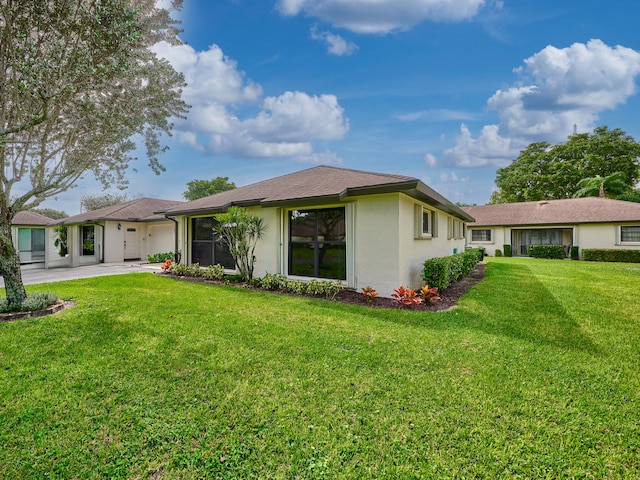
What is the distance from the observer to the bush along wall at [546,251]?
19484mm

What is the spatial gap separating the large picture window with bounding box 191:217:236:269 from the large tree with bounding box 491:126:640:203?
3537 cm

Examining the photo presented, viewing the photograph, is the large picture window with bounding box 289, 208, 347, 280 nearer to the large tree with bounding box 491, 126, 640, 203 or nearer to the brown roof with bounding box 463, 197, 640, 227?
the brown roof with bounding box 463, 197, 640, 227

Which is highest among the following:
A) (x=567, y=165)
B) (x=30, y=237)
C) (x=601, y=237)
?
(x=567, y=165)

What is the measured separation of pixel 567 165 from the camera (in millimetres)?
30344

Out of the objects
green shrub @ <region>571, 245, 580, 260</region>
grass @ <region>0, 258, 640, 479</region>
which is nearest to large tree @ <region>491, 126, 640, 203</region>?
green shrub @ <region>571, 245, 580, 260</region>

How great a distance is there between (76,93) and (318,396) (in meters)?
7.01

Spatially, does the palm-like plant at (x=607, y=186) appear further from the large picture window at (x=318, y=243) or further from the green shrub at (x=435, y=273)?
the large picture window at (x=318, y=243)

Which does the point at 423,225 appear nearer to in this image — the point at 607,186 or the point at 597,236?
the point at 597,236

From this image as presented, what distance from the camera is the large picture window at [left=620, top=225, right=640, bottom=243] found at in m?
17.4

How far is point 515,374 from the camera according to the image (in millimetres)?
3496

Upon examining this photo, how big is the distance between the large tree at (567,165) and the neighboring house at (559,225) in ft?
36.6

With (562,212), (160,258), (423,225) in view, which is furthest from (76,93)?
(562,212)

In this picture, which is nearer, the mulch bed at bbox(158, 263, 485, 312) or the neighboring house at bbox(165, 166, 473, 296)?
the mulch bed at bbox(158, 263, 485, 312)

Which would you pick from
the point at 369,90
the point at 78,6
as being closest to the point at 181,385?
the point at 78,6
